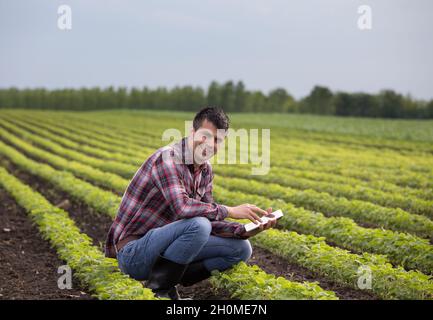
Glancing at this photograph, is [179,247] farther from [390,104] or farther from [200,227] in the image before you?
[390,104]

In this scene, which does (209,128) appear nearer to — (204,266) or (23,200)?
(204,266)

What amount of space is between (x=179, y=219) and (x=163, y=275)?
1.74 feet

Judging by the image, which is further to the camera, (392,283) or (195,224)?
(392,283)

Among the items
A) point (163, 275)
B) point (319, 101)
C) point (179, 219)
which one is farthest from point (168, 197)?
point (319, 101)

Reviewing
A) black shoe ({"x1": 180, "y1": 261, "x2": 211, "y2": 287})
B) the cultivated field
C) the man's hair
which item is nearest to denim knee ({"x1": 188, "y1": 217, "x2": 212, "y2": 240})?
black shoe ({"x1": 180, "y1": 261, "x2": 211, "y2": 287})

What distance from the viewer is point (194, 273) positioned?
5.14 metres

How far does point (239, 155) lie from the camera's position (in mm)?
20078

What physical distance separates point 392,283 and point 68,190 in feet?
27.8

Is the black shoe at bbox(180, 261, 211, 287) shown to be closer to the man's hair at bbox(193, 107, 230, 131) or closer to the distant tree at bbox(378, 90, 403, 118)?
the man's hair at bbox(193, 107, 230, 131)

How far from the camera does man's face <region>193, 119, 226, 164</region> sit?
463 cm

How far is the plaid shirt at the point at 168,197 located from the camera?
4.67 metres

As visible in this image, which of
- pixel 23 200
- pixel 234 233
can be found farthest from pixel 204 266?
pixel 23 200

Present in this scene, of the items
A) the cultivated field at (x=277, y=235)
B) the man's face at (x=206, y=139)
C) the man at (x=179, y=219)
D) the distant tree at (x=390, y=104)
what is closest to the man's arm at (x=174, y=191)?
the man at (x=179, y=219)
